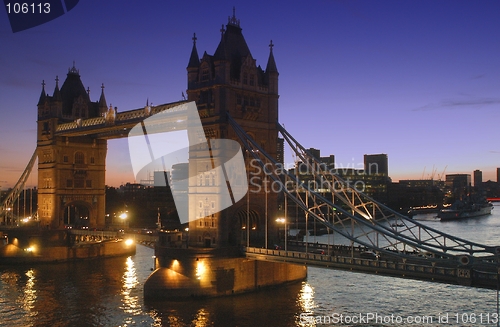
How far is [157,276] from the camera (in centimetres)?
4853

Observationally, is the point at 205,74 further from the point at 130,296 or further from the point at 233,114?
the point at 130,296

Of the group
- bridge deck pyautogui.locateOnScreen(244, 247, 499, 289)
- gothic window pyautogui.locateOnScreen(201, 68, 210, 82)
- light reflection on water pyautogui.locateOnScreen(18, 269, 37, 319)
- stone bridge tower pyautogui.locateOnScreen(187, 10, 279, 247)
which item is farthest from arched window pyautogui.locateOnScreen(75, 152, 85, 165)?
bridge deck pyautogui.locateOnScreen(244, 247, 499, 289)

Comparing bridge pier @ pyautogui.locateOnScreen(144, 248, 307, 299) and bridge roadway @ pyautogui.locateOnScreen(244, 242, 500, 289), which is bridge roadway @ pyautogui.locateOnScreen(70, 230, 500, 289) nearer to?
bridge roadway @ pyautogui.locateOnScreen(244, 242, 500, 289)

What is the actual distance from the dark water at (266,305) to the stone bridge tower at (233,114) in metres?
6.86

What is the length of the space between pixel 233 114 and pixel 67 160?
113ft

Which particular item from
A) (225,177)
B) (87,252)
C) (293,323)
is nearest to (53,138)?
(87,252)

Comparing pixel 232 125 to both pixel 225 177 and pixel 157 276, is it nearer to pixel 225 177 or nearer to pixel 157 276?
pixel 225 177

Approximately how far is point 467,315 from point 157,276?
82.6ft

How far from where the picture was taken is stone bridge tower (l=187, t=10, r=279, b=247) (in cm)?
5238

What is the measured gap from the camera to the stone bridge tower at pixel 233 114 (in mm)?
52375

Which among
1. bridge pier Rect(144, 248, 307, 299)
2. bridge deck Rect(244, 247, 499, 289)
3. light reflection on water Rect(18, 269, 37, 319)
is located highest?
bridge deck Rect(244, 247, 499, 289)

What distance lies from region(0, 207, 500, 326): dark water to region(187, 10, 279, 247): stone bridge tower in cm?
686

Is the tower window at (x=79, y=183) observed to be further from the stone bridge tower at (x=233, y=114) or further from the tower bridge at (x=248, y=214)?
the stone bridge tower at (x=233, y=114)

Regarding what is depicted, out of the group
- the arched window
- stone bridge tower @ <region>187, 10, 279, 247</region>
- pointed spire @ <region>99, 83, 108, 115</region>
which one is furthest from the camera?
pointed spire @ <region>99, 83, 108, 115</region>
